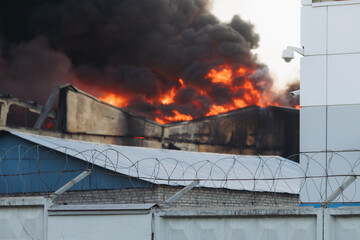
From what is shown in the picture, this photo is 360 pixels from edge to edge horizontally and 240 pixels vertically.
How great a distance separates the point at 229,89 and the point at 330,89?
25719 millimetres

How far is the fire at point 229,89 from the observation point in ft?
128

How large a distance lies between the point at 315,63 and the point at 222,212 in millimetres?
6909

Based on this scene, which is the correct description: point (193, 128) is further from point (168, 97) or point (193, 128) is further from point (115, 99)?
point (168, 97)

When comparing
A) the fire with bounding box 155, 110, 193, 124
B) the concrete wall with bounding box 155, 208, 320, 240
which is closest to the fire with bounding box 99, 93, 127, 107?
the fire with bounding box 155, 110, 193, 124

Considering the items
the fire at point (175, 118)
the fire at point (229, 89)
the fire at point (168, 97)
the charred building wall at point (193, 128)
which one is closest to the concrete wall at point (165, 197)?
the charred building wall at point (193, 128)

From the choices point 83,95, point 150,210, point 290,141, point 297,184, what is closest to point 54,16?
point 83,95

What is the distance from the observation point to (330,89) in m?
14.0

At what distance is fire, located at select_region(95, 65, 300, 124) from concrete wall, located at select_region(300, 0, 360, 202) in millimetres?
24784

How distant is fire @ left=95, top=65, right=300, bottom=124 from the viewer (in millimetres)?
39094

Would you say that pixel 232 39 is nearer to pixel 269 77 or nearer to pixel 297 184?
pixel 269 77

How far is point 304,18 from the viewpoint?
14.3 meters

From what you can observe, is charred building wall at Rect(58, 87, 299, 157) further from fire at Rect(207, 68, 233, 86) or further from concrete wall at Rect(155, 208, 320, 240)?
concrete wall at Rect(155, 208, 320, 240)

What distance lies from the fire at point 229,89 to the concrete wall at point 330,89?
24.8 m

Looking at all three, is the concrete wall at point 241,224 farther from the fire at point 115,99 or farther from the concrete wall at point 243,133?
the fire at point 115,99
